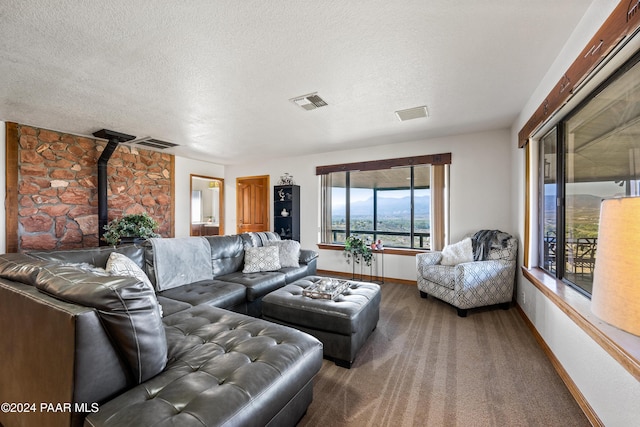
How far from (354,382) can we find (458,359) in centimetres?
94

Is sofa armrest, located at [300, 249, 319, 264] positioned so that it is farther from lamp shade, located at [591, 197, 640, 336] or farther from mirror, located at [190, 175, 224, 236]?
mirror, located at [190, 175, 224, 236]

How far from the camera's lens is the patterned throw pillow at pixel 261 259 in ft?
11.1

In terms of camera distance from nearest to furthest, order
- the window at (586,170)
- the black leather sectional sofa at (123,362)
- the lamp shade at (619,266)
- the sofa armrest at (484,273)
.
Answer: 1. the lamp shade at (619,266)
2. the black leather sectional sofa at (123,362)
3. the window at (586,170)
4. the sofa armrest at (484,273)

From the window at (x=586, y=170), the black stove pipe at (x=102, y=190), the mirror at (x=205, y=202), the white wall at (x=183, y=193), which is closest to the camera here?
the window at (x=586, y=170)

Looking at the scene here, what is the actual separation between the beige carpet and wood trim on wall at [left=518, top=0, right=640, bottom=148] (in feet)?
6.56

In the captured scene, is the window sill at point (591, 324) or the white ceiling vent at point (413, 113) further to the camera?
the white ceiling vent at point (413, 113)

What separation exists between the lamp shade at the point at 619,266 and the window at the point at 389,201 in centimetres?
360

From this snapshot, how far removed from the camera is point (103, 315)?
101 centimetres

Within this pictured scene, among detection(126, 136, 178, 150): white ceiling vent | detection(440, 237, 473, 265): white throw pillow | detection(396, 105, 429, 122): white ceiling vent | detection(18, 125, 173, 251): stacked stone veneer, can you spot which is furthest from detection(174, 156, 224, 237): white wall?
detection(440, 237, 473, 265): white throw pillow

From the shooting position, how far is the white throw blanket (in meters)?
2.65

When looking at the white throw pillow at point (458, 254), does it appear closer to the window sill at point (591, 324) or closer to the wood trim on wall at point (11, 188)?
the window sill at point (591, 324)

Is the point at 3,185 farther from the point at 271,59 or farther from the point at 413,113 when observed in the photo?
the point at 413,113

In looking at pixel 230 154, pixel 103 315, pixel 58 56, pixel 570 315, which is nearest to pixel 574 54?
pixel 570 315

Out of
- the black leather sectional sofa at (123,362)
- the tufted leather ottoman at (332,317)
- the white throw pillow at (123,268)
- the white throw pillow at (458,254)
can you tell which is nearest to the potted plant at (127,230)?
the white throw pillow at (123,268)
